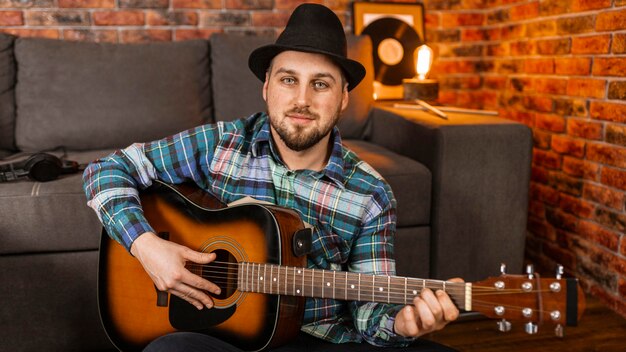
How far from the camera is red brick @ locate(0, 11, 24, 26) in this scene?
2.37 meters

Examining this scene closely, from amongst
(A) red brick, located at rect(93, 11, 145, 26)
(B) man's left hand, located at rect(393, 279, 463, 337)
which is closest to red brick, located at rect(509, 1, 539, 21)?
(A) red brick, located at rect(93, 11, 145, 26)

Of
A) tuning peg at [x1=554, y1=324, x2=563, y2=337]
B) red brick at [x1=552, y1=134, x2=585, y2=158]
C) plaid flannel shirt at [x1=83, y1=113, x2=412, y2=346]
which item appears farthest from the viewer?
red brick at [x1=552, y1=134, x2=585, y2=158]

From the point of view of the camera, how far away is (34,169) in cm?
156

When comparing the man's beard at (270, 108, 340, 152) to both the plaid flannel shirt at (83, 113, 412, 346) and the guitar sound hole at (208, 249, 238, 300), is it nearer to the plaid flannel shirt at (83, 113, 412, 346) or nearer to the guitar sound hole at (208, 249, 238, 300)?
the plaid flannel shirt at (83, 113, 412, 346)

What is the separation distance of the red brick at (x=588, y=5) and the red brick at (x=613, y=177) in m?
0.60

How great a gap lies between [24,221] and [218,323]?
2.51ft

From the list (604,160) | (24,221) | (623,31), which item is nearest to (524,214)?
(604,160)

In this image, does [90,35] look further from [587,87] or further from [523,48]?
[587,87]

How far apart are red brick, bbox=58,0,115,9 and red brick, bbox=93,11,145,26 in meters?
0.03

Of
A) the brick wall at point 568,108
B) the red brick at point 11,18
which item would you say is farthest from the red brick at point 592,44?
the red brick at point 11,18

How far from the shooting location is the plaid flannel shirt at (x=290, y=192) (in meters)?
1.15

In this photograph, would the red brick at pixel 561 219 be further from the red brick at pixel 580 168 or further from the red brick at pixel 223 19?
the red brick at pixel 223 19

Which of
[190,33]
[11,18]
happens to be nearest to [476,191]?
[190,33]

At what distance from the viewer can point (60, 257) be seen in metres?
1.54
